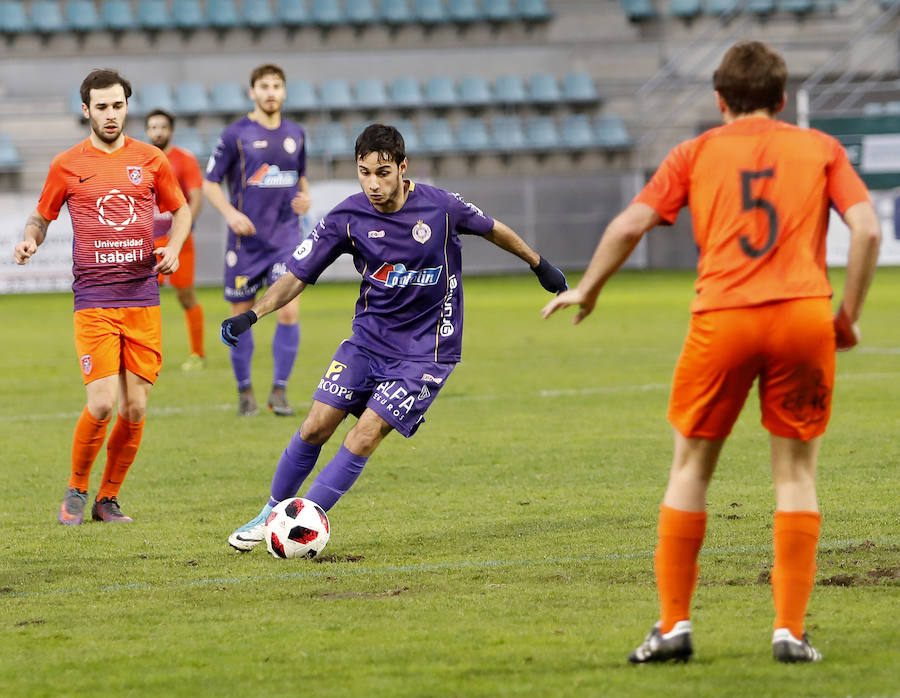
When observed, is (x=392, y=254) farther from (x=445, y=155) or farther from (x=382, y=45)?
(x=382, y=45)

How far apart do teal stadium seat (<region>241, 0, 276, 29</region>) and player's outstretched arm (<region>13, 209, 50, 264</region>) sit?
2552 centimetres

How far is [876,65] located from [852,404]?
72.5 feet

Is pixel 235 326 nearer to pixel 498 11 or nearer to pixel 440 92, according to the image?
pixel 440 92

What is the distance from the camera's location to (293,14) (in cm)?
3114

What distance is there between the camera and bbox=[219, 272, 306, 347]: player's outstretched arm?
212 inches

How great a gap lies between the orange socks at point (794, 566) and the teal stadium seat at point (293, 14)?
28.5 m

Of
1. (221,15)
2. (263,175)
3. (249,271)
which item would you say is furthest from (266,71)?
(221,15)

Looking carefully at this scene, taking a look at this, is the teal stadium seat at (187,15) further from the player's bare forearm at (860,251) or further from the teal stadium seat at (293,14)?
the player's bare forearm at (860,251)

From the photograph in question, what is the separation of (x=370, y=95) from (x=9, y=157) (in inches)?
298

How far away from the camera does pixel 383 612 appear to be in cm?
468

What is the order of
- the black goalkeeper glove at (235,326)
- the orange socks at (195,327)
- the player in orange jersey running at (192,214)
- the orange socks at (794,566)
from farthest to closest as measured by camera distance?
the orange socks at (195,327)
the player in orange jersey running at (192,214)
the black goalkeeper glove at (235,326)
the orange socks at (794,566)

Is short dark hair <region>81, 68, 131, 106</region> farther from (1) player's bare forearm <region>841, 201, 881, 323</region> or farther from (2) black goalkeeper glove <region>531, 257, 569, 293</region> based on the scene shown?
(1) player's bare forearm <region>841, 201, 881, 323</region>

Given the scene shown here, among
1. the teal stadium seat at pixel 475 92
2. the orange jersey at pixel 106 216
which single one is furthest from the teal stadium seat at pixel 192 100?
the orange jersey at pixel 106 216

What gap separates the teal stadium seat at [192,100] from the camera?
97.9ft
